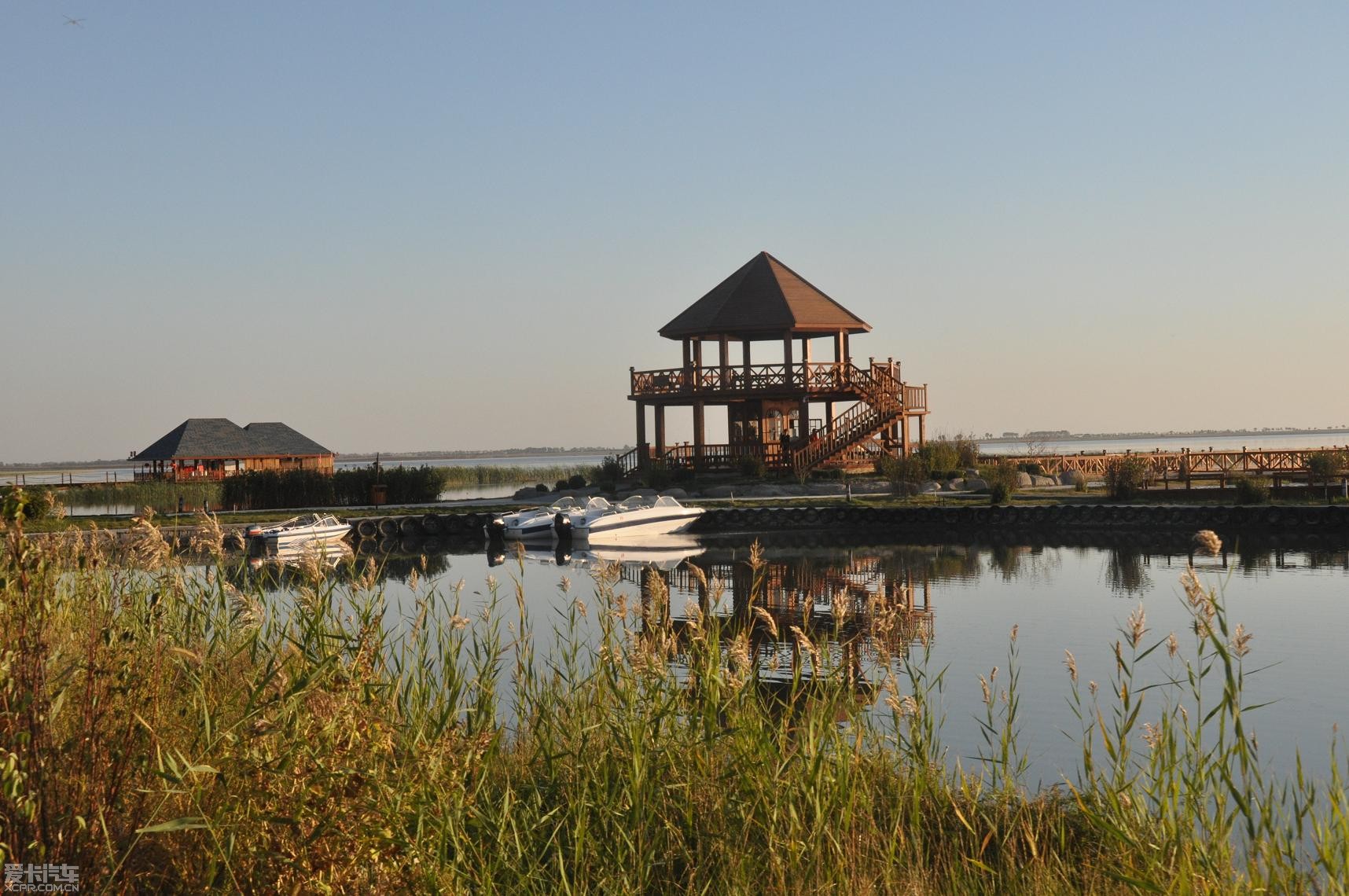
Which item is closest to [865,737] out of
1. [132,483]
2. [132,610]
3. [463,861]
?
[463,861]

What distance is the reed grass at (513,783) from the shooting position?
4.28 m

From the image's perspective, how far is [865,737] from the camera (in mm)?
6980

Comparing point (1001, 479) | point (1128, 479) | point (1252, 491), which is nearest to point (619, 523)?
point (1001, 479)

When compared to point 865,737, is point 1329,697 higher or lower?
lower

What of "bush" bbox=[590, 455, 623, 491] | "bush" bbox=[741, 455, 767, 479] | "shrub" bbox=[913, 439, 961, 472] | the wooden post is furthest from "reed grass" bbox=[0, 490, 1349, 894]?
"bush" bbox=[590, 455, 623, 491]

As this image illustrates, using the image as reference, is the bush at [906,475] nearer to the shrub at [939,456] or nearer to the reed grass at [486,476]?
the shrub at [939,456]

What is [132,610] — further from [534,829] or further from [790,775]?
Answer: [790,775]

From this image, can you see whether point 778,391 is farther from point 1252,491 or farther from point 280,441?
point 280,441

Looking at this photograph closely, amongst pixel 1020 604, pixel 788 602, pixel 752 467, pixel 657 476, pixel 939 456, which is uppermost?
pixel 939 456

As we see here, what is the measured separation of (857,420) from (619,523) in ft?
41.1

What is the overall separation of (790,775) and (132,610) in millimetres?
3980

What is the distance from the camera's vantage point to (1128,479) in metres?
34.0

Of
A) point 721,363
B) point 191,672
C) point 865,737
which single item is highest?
point 721,363

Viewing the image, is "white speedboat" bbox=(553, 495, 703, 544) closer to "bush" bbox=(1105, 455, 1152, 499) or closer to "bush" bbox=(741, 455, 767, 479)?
"bush" bbox=(741, 455, 767, 479)
